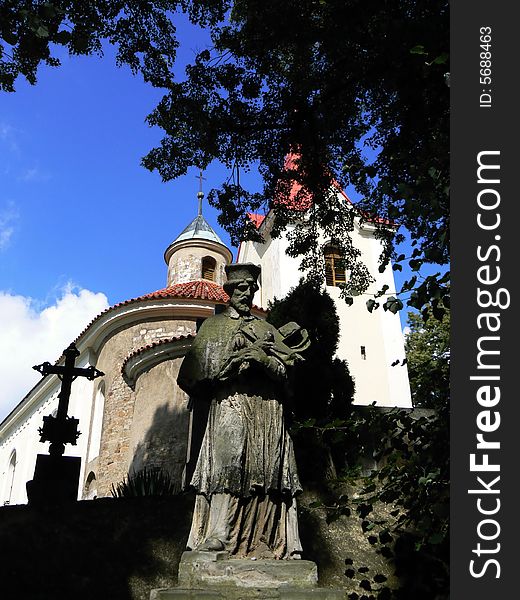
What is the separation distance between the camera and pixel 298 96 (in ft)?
29.3

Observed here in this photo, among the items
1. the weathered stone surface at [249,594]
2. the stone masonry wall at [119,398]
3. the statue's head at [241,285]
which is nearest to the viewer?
the weathered stone surface at [249,594]

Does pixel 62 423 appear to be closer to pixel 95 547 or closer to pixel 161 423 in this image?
pixel 161 423

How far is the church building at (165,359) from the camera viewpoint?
1278 centimetres

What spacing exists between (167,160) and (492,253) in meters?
6.95

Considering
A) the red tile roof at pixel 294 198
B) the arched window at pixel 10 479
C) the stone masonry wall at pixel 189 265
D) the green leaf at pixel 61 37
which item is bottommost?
the arched window at pixel 10 479

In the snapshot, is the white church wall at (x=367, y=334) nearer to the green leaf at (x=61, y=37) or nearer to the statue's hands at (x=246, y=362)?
the green leaf at (x=61, y=37)

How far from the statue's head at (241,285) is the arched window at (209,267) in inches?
721

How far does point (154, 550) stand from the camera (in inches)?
237

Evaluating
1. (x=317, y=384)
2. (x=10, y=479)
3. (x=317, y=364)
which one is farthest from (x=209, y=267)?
(x=10, y=479)

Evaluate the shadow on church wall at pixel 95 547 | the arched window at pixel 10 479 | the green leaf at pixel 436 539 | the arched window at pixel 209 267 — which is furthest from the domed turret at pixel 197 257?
the green leaf at pixel 436 539

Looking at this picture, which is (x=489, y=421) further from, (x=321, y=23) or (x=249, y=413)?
(x=321, y=23)

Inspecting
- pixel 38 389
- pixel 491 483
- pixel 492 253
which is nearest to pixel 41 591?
pixel 491 483

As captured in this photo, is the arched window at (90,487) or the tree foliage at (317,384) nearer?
the tree foliage at (317,384)

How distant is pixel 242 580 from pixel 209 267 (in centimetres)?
2005
